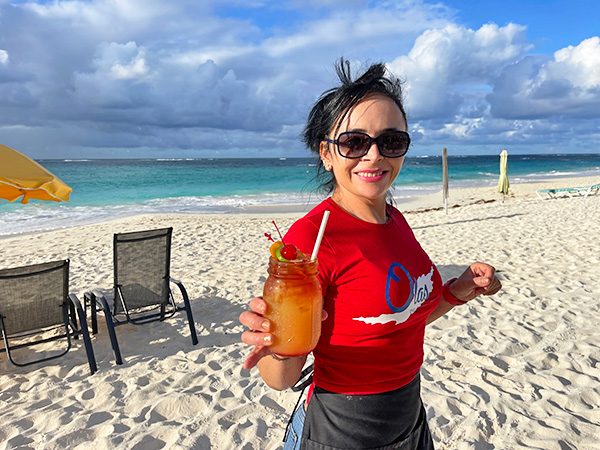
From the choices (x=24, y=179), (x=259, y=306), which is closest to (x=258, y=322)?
(x=259, y=306)

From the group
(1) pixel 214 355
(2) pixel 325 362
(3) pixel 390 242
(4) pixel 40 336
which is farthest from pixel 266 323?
(4) pixel 40 336

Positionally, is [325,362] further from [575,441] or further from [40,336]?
[40,336]

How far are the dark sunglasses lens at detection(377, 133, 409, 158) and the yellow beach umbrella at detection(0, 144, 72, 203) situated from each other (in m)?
3.31

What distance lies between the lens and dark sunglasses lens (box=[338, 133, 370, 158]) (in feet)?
4.06

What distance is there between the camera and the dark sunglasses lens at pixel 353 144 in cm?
124

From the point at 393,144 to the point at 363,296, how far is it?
17.8 inches

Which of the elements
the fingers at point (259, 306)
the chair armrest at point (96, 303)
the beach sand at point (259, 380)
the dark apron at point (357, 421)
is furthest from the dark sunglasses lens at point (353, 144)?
the chair armrest at point (96, 303)

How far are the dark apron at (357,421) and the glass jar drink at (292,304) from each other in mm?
281

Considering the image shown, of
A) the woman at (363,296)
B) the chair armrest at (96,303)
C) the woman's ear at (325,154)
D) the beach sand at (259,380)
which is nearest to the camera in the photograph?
the woman at (363,296)

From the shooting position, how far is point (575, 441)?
255 centimetres

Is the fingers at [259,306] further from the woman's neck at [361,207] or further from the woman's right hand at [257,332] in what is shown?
the woman's neck at [361,207]

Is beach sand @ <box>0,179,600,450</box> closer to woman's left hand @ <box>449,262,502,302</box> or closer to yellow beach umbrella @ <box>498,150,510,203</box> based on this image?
woman's left hand @ <box>449,262,502,302</box>

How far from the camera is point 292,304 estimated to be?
97 centimetres

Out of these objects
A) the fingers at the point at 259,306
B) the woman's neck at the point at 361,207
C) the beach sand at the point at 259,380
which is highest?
the woman's neck at the point at 361,207
